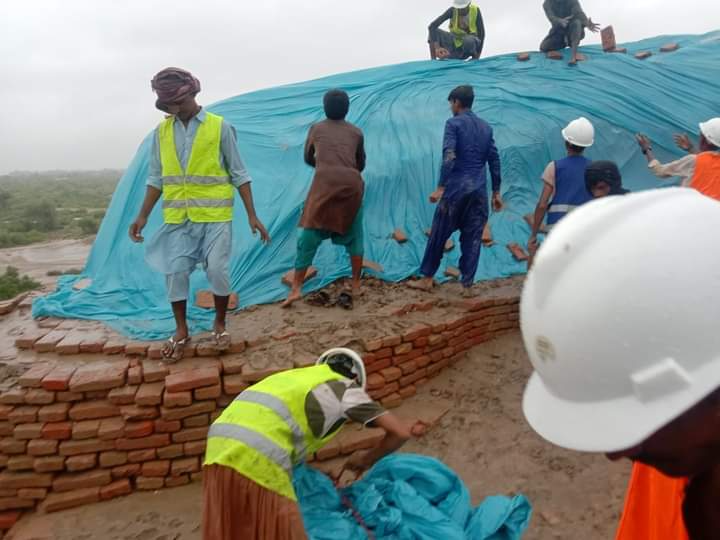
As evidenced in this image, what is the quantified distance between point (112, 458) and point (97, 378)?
1.63 ft

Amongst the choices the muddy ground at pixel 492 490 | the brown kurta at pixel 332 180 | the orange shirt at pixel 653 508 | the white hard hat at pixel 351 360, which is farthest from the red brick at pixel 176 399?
the orange shirt at pixel 653 508

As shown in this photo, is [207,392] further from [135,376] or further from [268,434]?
[268,434]

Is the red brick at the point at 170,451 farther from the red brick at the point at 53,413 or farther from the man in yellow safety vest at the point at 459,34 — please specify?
the man in yellow safety vest at the point at 459,34

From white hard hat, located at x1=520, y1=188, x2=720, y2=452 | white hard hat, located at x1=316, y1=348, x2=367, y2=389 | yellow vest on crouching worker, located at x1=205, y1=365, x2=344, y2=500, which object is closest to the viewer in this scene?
white hard hat, located at x1=520, y1=188, x2=720, y2=452

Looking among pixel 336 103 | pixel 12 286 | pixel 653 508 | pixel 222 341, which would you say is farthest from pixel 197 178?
pixel 12 286

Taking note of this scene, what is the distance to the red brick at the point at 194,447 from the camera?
3.23m

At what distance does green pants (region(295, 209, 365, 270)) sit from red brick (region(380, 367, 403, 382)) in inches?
41.3

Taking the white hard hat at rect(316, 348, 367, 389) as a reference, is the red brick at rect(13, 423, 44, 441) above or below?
below

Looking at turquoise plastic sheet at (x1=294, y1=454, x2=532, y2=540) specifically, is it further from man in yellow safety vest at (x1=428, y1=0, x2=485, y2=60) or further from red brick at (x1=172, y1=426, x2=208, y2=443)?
man in yellow safety vest at (x1=428, y1=0, x2=485, y2=60)

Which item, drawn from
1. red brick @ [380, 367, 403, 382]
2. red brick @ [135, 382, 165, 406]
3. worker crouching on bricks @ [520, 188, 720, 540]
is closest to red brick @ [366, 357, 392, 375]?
red brick @ [380, 367, 403, 382]

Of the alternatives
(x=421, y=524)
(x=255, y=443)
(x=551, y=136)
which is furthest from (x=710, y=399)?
(x=551, y=136)

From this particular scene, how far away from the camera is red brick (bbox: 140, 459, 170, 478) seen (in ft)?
10.5

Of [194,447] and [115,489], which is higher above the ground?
[194,447]

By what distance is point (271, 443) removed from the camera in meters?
1.91
